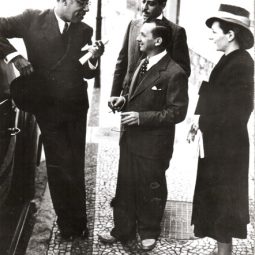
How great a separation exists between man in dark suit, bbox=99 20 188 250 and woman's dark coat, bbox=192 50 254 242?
265mm

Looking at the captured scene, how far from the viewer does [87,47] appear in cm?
361

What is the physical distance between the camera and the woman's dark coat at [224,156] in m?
3.29

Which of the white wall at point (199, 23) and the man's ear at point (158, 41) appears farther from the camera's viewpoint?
the white wall at point (199, 23)

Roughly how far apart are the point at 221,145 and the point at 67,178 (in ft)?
4.32

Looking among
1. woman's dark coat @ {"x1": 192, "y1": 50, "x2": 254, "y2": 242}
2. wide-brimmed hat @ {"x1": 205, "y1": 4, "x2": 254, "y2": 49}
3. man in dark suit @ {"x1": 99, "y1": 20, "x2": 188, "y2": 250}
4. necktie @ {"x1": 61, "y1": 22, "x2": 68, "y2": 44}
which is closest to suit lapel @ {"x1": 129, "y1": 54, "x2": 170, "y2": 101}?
man in dark suit @ {"x1": 99, "y1": 20, "x2": 188, "y2": 250}

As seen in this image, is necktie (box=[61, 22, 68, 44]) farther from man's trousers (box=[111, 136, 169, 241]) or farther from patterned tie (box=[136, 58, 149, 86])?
man's trousers (box=[111, 136, 169, 241])

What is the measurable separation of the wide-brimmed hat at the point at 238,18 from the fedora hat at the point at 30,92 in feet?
4.62

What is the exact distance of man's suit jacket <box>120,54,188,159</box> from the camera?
351 cm

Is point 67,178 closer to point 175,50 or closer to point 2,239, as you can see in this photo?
point 2,239

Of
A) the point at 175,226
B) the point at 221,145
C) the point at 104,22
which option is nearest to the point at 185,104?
the point at 221,145

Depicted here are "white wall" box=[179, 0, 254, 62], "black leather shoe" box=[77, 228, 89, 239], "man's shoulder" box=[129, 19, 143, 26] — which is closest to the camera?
"black leather shoe" box=[77, 228, 89, 239]

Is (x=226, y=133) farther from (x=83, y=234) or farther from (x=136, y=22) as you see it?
(x=83, y=234)

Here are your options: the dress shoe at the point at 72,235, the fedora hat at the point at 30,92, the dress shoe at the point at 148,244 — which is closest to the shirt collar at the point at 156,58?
the fedora hat at the point at 30,92

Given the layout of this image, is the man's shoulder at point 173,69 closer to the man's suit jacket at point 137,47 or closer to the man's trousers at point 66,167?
the man's suit jacket at point 137,47
